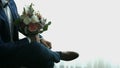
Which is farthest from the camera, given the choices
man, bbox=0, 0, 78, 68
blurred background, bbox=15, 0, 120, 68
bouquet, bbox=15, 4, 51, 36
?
blurred background, bbox=15, 0, 120, 68

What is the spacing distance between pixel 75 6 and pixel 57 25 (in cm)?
25

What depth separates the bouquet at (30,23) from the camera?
1.79 m

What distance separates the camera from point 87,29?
328cm

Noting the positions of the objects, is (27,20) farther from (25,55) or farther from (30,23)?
(25,55)

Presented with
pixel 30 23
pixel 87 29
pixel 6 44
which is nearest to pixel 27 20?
pixel 30 23

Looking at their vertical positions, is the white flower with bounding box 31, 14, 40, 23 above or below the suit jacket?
above

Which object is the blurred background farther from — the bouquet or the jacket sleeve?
the jacket sleeve

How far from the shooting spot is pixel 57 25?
3162 millimetres

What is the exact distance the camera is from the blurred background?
3.18 metres

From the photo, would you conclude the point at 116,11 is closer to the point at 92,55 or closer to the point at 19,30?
the point at 92,55

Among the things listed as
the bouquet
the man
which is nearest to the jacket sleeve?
the man

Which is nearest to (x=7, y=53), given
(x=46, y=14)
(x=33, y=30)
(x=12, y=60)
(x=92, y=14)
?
(x=12, y=60)

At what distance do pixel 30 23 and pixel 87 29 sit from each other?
154cm

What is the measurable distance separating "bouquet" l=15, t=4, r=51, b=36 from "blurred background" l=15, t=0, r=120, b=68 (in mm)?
1297
